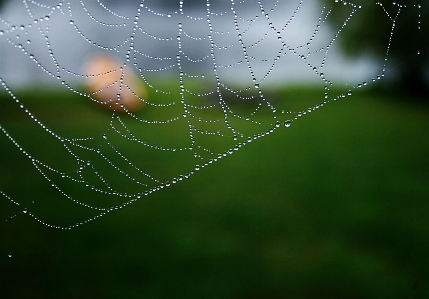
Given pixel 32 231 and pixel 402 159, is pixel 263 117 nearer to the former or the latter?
pixel 402 159

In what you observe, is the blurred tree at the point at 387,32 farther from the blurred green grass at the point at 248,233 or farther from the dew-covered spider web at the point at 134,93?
the blurred green grass at the point at 248,233

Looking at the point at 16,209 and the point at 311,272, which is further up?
the point at 16,209

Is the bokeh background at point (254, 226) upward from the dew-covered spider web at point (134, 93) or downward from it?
downward

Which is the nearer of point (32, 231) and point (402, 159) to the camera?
point (32, 231)

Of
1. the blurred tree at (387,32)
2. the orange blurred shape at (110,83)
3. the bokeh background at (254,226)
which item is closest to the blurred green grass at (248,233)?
the bokeh background at (254,226)

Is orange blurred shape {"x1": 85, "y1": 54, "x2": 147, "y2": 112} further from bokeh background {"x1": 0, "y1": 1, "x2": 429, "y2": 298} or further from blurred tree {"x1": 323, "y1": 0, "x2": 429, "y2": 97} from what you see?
blurred tree {"x1": 323, "y1": 0, "x2": 429, "y2": 97}

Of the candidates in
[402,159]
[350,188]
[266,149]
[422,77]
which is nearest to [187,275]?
[350,188]

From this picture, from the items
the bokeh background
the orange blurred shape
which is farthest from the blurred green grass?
the orange blurred shape
